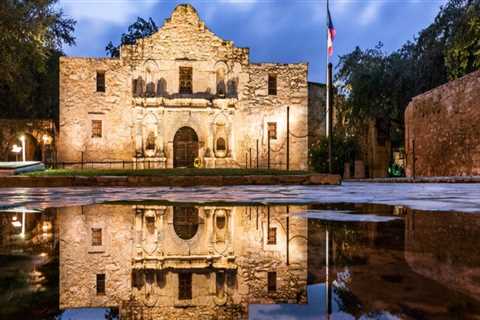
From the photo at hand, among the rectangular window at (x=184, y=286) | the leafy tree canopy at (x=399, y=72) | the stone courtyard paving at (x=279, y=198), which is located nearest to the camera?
the rectangular window at (x=184, y=286)

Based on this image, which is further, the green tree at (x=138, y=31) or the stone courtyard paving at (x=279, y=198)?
the green tree at (x=138, y=31)

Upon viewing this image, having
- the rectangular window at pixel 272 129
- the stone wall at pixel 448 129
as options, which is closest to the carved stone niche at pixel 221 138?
the rectangular window at pixel 272 129

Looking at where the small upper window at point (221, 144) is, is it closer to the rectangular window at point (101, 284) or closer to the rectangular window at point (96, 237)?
the rectangular window at point (96, 237)

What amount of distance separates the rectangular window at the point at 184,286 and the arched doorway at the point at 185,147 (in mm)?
22746

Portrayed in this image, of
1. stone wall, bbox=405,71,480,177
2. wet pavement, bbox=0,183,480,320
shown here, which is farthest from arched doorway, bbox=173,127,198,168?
wet pavement, bbox=0,183,480,320

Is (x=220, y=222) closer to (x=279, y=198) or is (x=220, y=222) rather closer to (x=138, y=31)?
(x=279, y=198)

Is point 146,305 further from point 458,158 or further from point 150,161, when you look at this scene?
point 150,161

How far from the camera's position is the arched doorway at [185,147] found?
2453 centimetres

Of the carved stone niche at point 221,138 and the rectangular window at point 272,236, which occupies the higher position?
the carved stone niche at point 221,138

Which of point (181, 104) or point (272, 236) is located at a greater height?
point (181, 104)

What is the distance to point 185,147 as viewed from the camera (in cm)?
2459

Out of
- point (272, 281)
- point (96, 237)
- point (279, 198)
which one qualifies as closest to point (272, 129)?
point (279, 198)

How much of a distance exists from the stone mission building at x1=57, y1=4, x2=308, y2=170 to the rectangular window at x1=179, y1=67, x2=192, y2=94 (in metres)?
0.06

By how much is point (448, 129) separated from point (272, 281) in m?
14.4
